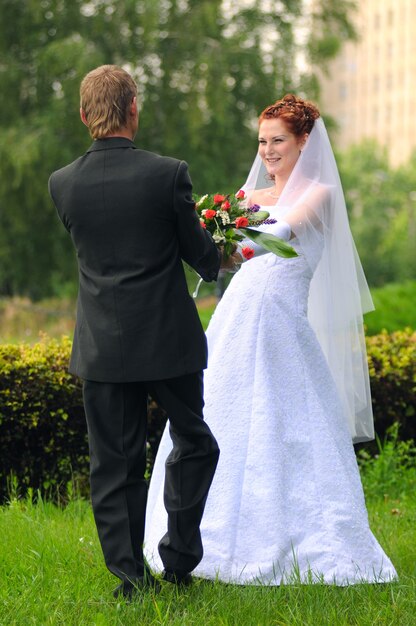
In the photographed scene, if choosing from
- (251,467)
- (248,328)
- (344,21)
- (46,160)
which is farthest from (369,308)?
(344,21)

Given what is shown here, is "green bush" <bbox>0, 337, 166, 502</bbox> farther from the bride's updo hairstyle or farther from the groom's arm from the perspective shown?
the groom's arm

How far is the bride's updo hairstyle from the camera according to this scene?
4867mm

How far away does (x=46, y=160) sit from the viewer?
1895cm

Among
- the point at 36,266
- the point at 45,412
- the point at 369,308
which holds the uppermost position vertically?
the point at 369,308

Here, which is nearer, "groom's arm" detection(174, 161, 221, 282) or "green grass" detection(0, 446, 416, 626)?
"groom's arm" detection(174, 161, 221, 282)

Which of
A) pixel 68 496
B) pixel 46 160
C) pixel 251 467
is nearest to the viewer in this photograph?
pixel 251 467

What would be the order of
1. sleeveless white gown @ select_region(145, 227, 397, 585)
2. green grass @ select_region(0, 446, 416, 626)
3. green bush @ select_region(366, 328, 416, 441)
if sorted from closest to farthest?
green grass @ select_region(0, 446, 416, 626) < sleeveless white gown @ select_region(145, 227, 397, 585) < green bush @ select_region(366, 328, 416, 441)

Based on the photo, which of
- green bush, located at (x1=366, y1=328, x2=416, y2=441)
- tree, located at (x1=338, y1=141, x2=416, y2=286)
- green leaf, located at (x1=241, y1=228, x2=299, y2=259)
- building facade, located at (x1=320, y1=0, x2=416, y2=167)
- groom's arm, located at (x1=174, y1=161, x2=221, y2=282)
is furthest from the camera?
building facade, located at (x1=320, y1=0, x2=416, y2=167)

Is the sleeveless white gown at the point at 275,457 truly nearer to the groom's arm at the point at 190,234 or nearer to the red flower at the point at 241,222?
the red flower at the point at 241,222

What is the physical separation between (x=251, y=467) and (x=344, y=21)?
1918 cm

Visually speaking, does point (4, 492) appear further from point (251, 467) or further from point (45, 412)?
point (251, 467)

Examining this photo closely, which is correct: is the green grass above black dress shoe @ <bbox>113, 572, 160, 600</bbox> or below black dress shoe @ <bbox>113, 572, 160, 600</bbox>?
below

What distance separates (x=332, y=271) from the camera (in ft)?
15.9

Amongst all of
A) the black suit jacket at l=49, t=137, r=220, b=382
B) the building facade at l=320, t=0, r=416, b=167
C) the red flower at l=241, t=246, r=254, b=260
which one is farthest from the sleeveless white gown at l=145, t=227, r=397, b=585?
the building facade at l=320, t=0, r=416, b=167
